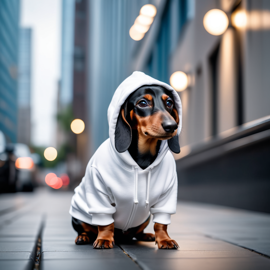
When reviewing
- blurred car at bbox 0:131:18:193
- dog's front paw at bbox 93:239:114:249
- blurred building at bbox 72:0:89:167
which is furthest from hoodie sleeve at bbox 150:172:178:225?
blurred building at bbox 72:0:89:167

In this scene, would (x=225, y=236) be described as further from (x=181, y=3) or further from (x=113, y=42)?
(x=113, y=42)

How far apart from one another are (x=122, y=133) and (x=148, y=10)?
12899 millimetres

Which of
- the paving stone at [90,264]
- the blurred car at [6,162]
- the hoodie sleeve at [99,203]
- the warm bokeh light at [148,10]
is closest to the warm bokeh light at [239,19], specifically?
the hoodie sleeve at [99,203]

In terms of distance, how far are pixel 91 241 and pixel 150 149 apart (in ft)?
3.07

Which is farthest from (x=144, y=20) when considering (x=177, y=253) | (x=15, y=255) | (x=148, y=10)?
(x=15, y=255)

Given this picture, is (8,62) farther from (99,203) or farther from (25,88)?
(25,88)

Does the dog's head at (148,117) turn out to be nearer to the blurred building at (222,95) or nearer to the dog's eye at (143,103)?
the dog's eye at (143,103)

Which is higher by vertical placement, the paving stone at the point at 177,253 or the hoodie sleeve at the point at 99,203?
the hoodie sleeve at the point at 99,203

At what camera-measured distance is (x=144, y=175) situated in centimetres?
296

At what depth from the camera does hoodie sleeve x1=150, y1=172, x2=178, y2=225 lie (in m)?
3.02

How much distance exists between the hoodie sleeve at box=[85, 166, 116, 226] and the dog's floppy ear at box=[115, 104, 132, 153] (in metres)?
0.26

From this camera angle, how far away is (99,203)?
2.99 m

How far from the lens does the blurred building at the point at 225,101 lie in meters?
6.61

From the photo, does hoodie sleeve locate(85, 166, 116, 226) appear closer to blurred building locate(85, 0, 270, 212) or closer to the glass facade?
blurred building locate(85, 0, 270, 212)
